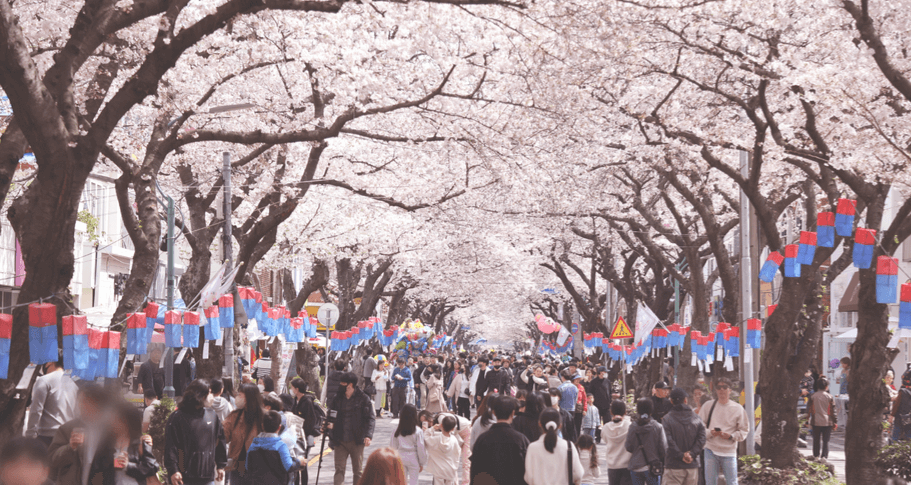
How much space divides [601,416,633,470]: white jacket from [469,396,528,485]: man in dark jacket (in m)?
2.35

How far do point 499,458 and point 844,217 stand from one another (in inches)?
240

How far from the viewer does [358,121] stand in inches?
776

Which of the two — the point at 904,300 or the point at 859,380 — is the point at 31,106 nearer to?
the point at 904,300

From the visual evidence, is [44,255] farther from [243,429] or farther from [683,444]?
[683,444]

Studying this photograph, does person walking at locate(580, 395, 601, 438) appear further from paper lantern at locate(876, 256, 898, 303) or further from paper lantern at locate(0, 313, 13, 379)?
paper lantern at locate(0, 313, 13, 379)

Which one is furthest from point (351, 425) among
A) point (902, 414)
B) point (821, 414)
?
point (902, 414)

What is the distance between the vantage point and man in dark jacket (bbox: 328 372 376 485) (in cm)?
1230

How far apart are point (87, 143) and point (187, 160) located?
11.0 m

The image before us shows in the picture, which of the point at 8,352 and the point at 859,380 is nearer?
the point at 8,352

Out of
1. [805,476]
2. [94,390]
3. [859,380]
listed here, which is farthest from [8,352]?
[805,476]

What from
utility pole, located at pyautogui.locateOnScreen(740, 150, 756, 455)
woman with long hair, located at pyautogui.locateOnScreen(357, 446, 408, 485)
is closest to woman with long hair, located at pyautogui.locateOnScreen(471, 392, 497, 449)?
utility pole, located at pyautogui.locateOnScreen(740, 150, 756, 455)

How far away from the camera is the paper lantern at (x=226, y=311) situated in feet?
51.2

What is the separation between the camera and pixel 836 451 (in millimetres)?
20875

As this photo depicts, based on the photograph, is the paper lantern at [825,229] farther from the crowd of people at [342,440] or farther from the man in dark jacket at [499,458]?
the man in dark jacket at [499,458]
